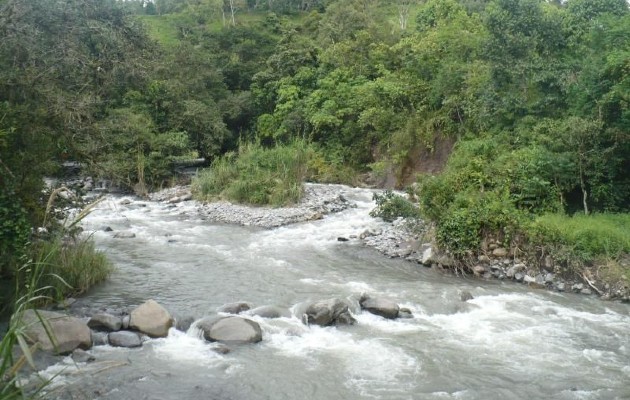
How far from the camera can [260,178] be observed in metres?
21.7

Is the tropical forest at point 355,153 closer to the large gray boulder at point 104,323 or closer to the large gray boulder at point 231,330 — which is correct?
the large gray boulder at point 231,330

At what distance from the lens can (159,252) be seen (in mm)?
15164

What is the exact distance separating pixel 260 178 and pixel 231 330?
507 inches

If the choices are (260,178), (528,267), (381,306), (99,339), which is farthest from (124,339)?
(260,178)

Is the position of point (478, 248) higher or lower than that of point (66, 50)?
lower

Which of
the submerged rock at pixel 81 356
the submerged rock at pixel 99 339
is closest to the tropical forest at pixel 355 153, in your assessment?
the submerged rock at pixel 81 356

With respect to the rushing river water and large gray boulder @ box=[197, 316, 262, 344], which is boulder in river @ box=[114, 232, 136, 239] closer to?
the rushing river water

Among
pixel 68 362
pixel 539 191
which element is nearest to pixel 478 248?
pixel 539 191

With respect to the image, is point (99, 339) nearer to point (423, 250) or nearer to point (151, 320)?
point (151, 320)

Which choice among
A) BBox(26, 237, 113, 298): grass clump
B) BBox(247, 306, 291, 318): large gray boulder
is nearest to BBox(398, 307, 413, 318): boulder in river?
BBox(247, 306, 291, 318): large gray boulder

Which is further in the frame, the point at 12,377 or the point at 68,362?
the point at 68,362

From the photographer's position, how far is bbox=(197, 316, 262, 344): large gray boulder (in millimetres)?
9039

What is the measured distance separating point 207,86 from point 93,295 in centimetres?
2478

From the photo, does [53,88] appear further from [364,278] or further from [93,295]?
[364,278]
